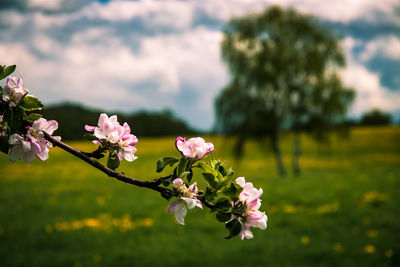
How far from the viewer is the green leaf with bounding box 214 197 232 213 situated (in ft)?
3.64

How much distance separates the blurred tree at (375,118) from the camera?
62.4 meters

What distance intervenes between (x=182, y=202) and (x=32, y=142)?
19.0 inches

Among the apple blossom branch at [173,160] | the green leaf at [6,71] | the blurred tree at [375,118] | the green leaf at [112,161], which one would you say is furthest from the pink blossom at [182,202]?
the blurred tree at [375,118]

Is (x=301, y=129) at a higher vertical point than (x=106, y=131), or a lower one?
higher

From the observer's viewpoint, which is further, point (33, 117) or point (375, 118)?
point (375, 118)

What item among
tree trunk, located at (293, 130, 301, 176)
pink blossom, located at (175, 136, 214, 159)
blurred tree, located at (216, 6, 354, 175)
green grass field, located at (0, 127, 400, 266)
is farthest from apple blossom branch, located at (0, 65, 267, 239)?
tree trunk, located at (293, 130, 301, 176)

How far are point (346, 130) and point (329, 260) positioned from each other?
42.5 ft

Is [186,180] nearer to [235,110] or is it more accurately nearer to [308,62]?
[235,110]

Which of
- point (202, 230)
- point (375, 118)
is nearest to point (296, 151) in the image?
point (202, 230)

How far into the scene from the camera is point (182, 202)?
106cm

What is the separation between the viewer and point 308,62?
17.8m

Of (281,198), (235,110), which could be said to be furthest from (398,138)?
(281,198)

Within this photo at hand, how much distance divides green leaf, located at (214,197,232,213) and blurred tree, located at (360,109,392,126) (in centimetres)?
6861

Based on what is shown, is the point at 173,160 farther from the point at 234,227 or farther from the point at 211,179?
the point at 234,227
